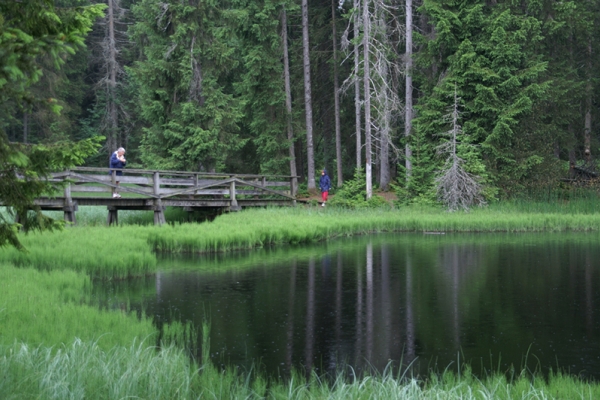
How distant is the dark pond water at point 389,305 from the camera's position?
8391 mm

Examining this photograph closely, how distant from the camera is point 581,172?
100 feet

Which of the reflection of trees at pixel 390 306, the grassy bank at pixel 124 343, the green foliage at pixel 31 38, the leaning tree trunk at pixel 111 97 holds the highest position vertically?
the leaning tree trunk at pixel 111 97

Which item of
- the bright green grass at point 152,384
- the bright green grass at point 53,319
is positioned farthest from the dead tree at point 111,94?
the bright green grass at point 152,384

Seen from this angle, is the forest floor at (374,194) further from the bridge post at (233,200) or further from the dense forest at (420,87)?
the bridge post at (233,200)

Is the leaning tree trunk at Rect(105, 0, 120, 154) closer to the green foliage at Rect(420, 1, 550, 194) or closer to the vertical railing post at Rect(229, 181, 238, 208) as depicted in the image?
the vertical railing post at Rect(229, 181, 238, 208)

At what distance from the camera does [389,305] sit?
1145cm

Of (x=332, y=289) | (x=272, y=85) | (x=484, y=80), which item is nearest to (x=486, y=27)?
(x=484, y=80)

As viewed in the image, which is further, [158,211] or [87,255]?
[158,211]

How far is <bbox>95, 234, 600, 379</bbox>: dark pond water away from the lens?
8391mm

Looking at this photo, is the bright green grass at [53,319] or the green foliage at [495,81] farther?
the green foliage at [495,81]

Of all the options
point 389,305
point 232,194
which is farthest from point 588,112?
point 389,305

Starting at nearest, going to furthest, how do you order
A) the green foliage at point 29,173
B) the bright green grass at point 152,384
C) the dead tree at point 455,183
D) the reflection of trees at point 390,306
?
the green foliage at point 29,173, the bright green grass at point 152,384, the reflection of trees at point 390,306, the dead tree at point 455,183

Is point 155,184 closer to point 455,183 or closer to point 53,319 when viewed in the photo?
point 455,183

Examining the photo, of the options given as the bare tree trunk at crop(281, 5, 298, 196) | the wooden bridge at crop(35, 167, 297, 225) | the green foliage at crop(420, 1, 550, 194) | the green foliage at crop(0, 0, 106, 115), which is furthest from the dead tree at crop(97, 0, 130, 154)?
the green foliage at crop(0, 0, 106, 115)
